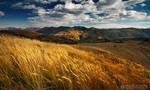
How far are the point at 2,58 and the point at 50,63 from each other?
1.27m

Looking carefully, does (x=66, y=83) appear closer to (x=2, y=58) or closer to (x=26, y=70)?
(x=26, y=70)

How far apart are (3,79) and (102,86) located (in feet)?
6.23

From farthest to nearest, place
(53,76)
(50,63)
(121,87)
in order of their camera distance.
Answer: (50,63) < (121,87) < (53,76)

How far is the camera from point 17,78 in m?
1.65

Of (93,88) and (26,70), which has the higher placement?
(26,70)

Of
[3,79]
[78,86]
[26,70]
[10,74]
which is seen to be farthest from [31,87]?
[78,86]

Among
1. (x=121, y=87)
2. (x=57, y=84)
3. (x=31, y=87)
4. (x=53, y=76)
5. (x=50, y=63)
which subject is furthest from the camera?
(x=50, y=63)

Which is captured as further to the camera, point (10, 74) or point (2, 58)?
point (2, 58)

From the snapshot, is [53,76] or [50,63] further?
[50,63]

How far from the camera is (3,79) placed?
1.48 meters

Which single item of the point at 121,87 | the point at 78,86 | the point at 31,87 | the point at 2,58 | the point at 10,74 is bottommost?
the point at 121,87

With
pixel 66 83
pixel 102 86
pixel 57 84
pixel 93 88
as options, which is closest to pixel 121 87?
pixel 102 86

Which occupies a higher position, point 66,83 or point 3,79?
point 3,79

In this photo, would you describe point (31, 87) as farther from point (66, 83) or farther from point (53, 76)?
point (66, 83)
